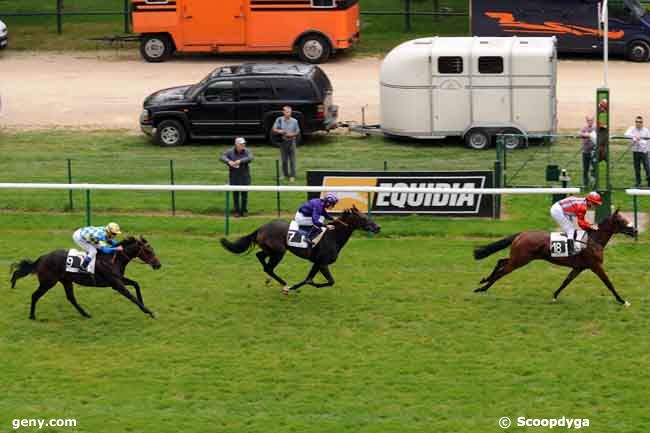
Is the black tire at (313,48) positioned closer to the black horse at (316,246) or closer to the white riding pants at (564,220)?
the black horse at (316,246)

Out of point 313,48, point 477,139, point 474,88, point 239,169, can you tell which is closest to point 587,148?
point 477,139

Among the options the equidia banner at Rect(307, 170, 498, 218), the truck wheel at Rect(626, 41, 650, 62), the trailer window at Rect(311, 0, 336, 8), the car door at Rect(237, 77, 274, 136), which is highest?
the trailer window at Rect(311, 0, 336, 8)

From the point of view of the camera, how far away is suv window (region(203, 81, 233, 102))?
3147 cm

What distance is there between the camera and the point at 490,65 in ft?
101

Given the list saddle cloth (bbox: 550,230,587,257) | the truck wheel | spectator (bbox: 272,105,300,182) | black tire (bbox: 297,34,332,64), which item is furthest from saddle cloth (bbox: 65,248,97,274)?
the truck wheel

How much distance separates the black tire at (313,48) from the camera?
38.8 meters

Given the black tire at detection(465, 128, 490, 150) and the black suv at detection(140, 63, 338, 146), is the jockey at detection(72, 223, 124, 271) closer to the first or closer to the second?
the black suv at detection(140, 63, 338, 146)

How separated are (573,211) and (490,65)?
11089 mm

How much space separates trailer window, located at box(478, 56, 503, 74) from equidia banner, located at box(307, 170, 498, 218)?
611 centimetres

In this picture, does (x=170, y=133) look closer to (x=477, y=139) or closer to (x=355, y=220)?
(x=477, y=139)

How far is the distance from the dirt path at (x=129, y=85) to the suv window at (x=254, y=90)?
8.86ft

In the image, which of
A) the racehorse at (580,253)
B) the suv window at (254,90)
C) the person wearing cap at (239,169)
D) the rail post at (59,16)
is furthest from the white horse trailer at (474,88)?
the rail post at (59,16)

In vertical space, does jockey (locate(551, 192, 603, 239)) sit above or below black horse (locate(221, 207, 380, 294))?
above

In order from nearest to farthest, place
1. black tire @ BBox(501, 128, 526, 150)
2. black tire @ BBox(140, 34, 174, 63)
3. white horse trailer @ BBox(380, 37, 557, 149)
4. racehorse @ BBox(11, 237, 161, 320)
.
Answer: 1. racehorse @ BBox(11, 237, 161, 320)
2. black tire @ BBox(501, 128, 526, 150)
3. white horse trailer @ BBox(380, 37, 557, 149)
4. black tire @ BBox(140, 34, 174, 63)
